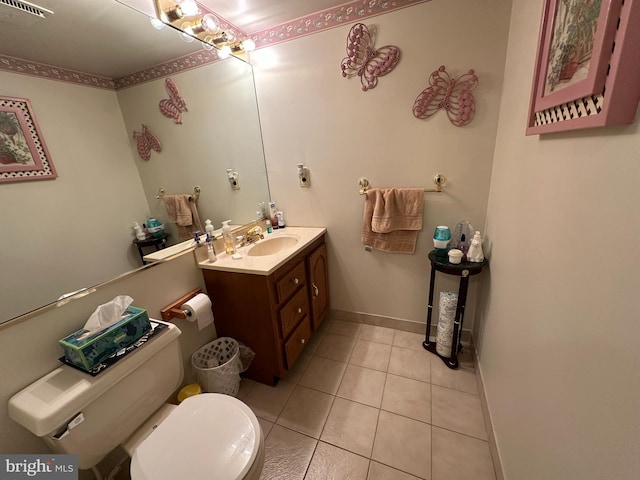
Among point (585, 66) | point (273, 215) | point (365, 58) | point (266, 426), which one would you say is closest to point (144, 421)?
point (266, 426)

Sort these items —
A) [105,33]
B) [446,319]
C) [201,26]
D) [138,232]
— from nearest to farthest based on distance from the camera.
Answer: [105,33] < [138,232] < [201,26] < [446,319]

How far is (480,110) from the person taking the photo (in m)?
1.37

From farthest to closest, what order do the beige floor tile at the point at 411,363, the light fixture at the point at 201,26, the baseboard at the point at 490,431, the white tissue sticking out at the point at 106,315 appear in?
the beige floor tile at the point at 411,363 < the light fixture at the point at 201,26 < the baseboard at the point at 490,431 < the white tissue sticking out at the point at 106,315

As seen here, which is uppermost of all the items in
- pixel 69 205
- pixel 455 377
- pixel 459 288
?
pixel 69 205

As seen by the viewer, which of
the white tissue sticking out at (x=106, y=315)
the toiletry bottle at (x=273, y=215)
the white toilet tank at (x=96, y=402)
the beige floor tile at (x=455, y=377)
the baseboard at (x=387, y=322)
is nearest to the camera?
the white toilet tank at (x=96, y=402)

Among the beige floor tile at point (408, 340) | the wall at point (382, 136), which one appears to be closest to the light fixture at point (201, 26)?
the wall at point (382, 136)

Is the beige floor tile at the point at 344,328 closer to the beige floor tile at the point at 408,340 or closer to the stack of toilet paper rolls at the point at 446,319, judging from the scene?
the beige floor tile at the point at 408,340

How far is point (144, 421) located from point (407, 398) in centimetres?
131

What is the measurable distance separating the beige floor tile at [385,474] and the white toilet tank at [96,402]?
973 mm

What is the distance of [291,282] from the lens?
1.50 meters

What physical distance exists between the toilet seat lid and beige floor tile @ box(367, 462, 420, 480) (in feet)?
2.03

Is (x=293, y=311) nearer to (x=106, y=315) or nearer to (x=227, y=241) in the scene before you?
(x=227, y=241)

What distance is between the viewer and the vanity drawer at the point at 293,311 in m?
1.45

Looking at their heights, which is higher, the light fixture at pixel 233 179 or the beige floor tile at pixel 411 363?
the light fixture at pixel 233 179
